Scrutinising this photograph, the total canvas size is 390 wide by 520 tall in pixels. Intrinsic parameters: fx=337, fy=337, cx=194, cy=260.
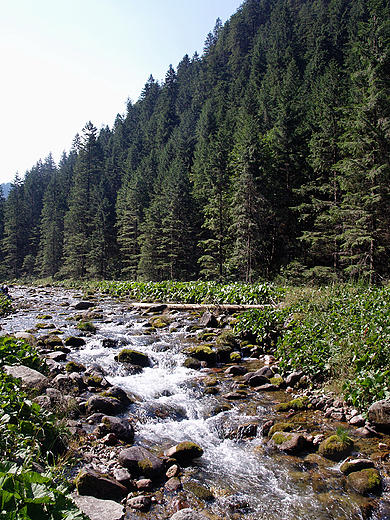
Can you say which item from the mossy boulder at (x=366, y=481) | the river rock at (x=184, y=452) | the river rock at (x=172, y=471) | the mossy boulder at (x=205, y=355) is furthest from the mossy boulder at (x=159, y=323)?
the mossy boulder at (x=366, y=481)

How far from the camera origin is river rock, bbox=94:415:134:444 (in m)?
5.37

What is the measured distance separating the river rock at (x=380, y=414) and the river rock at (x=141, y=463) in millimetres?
3350

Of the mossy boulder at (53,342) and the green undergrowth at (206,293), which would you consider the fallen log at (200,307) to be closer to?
the green undergrowth at (206,293)

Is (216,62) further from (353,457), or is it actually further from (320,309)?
(353,457)

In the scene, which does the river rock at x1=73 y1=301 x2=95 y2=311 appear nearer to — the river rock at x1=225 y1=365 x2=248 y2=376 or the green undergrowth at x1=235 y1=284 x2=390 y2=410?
the green undergrowth at x1=235 y1=284 x2=390 y2=410

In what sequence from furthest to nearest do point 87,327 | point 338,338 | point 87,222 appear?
point 87,222
point 87,327
point 338,338

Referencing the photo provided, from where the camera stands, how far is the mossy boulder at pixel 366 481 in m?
4.05

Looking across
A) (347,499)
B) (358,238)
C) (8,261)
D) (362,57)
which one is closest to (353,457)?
(347,499)

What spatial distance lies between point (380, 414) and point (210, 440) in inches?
108

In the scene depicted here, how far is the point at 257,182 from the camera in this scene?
26.2m

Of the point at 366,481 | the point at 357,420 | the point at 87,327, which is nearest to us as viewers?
the point at 366,481

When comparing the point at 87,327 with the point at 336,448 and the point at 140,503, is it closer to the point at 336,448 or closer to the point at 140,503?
the point at 140,503

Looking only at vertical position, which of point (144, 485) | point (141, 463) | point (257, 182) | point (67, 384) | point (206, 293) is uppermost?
point (257, 182)

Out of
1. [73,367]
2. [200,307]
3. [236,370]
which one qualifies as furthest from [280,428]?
[200,307]
